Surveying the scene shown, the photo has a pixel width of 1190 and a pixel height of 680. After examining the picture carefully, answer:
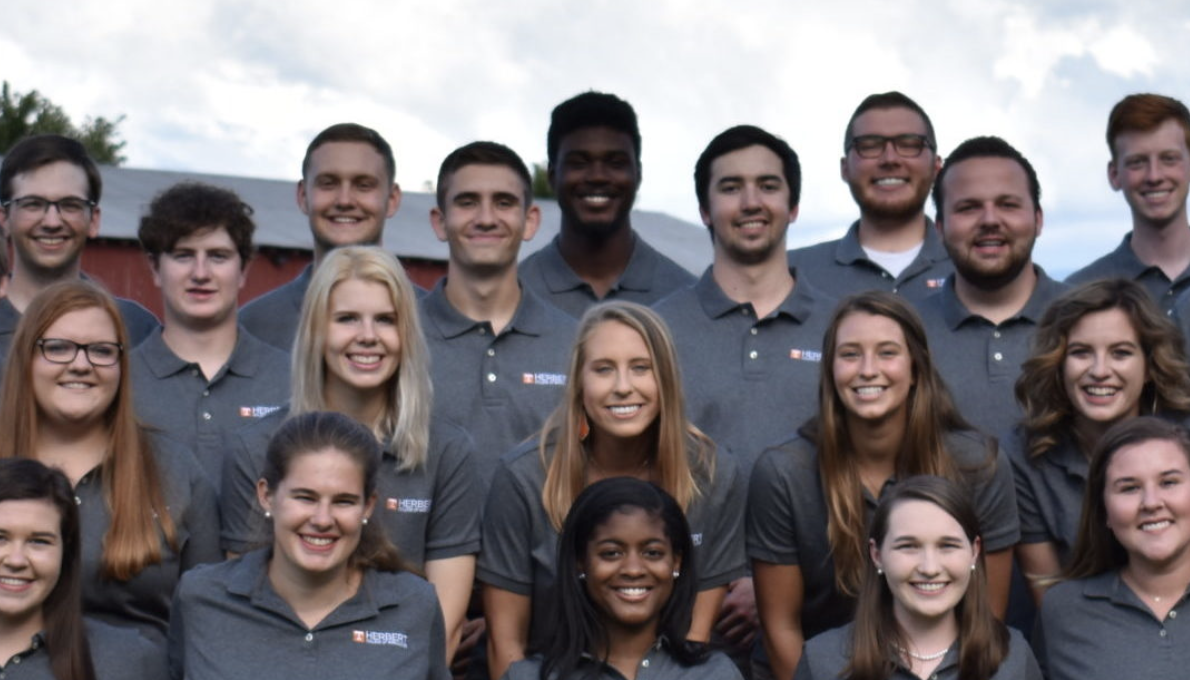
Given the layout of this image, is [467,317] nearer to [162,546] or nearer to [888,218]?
[162,546]

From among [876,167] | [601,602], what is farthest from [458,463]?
[876,167]

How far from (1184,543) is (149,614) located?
390cm

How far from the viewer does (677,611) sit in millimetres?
6160

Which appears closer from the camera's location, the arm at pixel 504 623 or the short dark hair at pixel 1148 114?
the arm at pixel 504 623

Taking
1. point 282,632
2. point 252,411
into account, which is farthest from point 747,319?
point 282,632

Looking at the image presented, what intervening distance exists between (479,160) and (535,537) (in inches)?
91.6

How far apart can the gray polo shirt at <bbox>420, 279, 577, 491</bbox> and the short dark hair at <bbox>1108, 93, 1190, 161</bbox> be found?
10.7ft

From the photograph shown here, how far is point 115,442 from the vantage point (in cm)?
647

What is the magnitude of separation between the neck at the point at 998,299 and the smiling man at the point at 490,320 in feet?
6.07

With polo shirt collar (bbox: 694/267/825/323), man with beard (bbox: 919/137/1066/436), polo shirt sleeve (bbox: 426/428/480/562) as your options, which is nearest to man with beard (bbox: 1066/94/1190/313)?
man with beard (bbox: 919/137/1066/436)

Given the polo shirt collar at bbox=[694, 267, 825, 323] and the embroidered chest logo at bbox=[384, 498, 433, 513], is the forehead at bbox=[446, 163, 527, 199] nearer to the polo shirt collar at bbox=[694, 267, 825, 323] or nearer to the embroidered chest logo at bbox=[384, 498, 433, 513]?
the polo shirt collar at bbox=[694, 267, 825, 323]

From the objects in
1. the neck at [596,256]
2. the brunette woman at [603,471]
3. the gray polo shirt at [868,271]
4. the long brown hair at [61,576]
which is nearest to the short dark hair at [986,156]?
the gray polo shirt at [868,271]

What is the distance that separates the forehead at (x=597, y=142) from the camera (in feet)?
30.6

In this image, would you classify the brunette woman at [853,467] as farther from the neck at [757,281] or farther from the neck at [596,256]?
the neck at [596,256]
